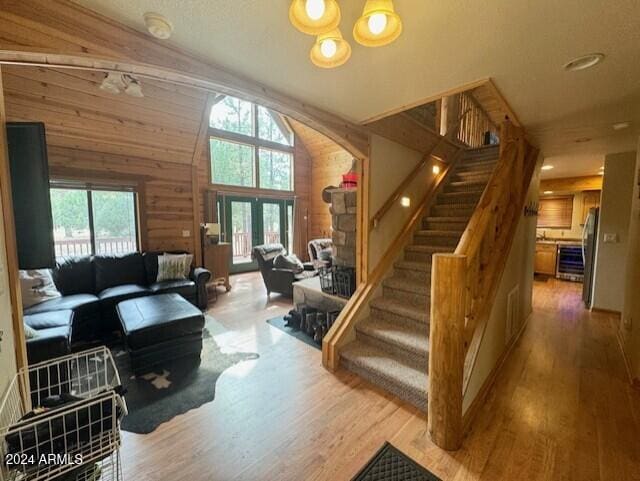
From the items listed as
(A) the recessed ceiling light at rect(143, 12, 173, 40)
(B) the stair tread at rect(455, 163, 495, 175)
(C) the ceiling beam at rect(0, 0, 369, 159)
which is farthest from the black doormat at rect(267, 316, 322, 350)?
(B) the stair tread at rect(455, 163, 495, 175)

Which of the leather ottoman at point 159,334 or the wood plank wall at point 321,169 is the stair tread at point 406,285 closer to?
the leather ottoman at point 159,334

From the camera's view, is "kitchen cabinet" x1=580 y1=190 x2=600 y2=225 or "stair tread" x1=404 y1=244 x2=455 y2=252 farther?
"kitchen cabinet" x1=580 y1=190 x2=600 y2=225

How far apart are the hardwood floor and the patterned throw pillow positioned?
2.25 m

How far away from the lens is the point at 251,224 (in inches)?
285

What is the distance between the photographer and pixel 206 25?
1307 millimetres

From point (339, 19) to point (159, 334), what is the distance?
2.71 m

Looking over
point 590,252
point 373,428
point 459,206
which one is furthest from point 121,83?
point 590,252

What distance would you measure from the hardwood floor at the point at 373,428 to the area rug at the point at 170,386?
0.09 meters

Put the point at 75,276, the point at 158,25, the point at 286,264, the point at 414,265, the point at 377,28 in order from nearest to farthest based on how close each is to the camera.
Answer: the point at 377,28, the point at 158,25, the point at 414,265, the point at 75,276, the point at 286,264

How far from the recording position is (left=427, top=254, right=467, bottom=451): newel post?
1.56 m

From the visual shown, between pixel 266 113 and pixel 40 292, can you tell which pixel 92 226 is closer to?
pixel 40 292

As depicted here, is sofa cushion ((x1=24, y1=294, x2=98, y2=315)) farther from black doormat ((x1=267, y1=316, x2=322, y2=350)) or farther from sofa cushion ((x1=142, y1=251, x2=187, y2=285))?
black doormat ((x1=267, y1=316, x2=322, y2=350))

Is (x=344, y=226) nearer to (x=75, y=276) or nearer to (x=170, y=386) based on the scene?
(x=170, y=386)

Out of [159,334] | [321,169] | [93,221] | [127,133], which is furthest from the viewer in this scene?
[321,169]
